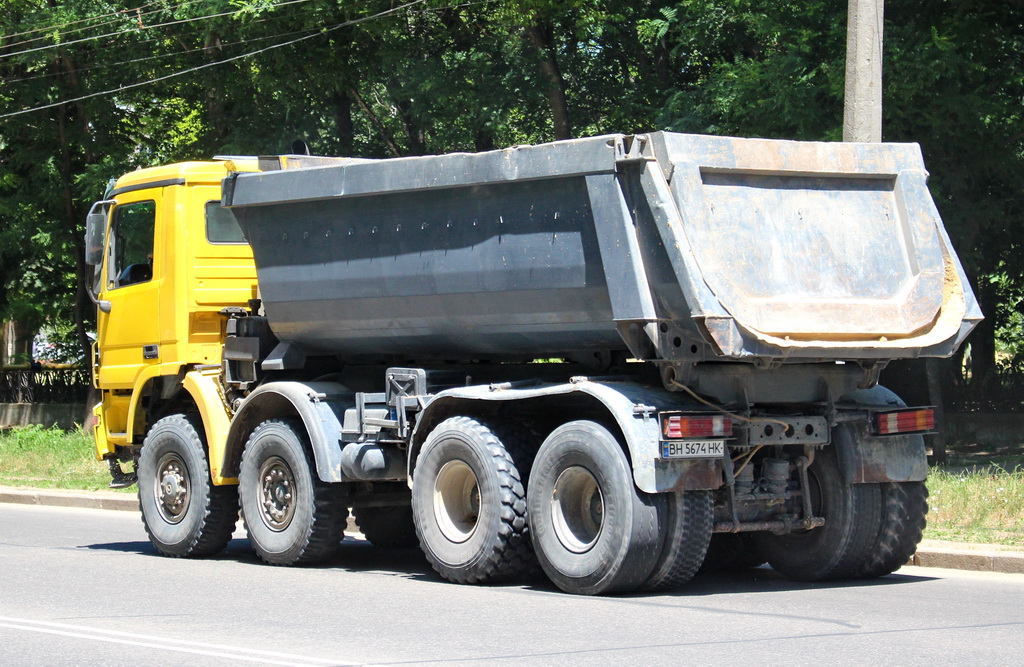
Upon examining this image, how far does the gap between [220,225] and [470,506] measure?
3.68 metres

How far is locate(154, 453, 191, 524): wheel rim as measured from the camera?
12028mm

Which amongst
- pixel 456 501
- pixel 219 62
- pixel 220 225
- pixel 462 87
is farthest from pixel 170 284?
pixel 219 62

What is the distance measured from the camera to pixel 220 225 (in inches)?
481

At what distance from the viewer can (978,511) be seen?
1187 cm

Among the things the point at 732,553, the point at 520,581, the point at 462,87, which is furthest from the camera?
the point at 462,87

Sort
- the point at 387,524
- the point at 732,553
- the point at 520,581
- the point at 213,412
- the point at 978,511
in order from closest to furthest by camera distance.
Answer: the point at 520,581 → the point at 732,553 → the point at 213,412 → the point at 978,511 → the point at 387,524

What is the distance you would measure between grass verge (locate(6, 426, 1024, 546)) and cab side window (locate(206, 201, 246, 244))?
6.10 meters

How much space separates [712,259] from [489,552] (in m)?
2.41

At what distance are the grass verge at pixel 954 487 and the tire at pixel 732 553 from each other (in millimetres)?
1654

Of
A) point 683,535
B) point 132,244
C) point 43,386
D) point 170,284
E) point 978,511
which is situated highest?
point 132,244

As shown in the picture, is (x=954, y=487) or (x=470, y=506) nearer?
(x=470, y=506)

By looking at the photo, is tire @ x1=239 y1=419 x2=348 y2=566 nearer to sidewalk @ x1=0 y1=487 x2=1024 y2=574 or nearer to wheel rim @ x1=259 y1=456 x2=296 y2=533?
wheel rim @ x1=259 y1=456 x2=296 y2=533

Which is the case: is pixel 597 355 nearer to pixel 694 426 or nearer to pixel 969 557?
pixel 694 426

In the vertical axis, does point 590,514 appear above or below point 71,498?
above
